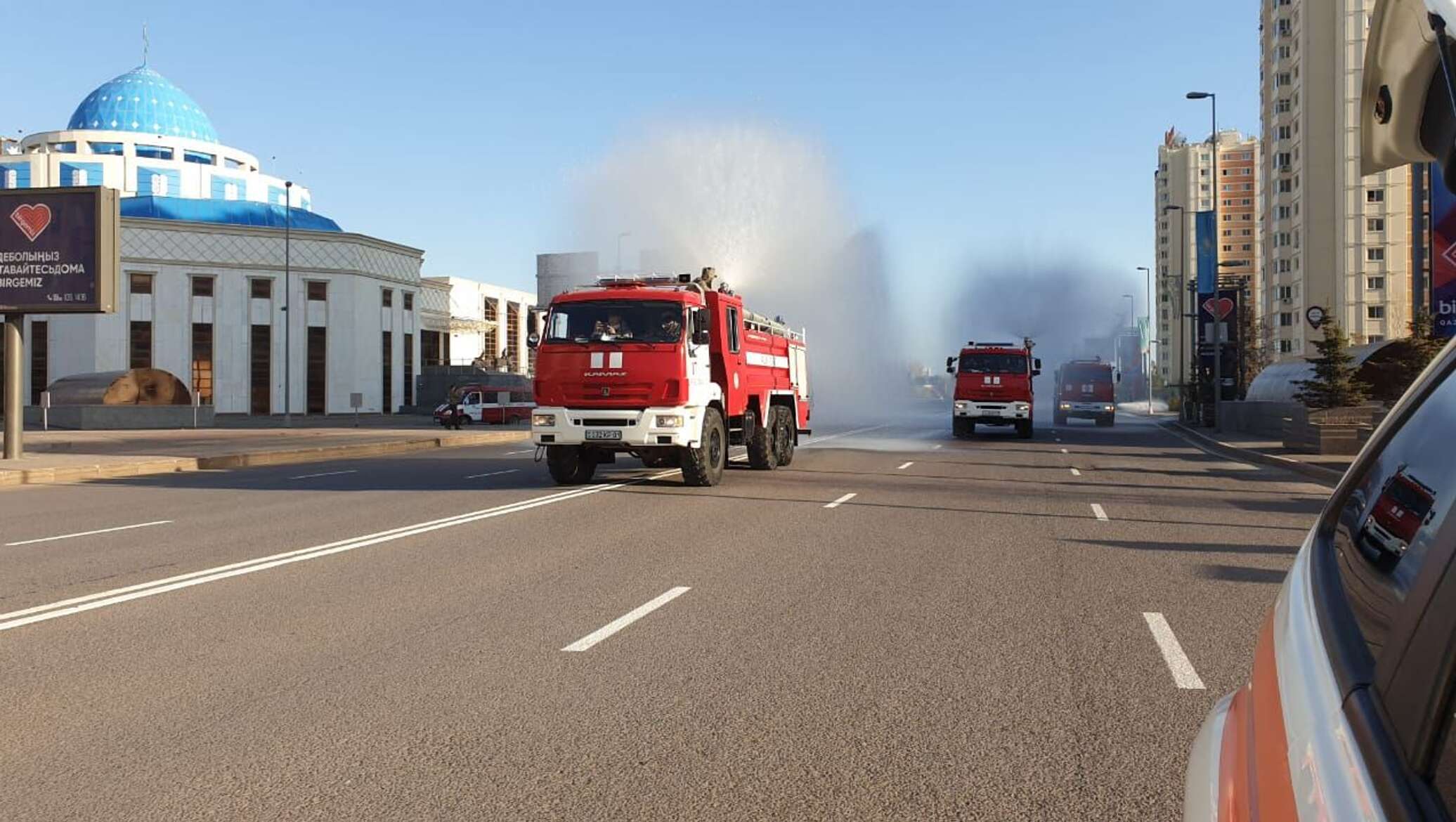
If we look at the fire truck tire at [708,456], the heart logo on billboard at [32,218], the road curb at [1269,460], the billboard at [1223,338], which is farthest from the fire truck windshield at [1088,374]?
the heart logo on billboard at [32,218]

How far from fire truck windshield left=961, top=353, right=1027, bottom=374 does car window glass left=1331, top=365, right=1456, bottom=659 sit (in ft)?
112

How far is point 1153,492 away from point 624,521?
851cm

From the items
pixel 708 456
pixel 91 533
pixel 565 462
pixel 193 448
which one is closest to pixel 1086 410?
pixel 193 448

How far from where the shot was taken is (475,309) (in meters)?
99.4

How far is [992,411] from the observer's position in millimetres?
35688

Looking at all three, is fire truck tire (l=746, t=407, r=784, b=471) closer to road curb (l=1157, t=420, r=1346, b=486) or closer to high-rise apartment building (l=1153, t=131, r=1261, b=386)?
road curb (l=1157, t=420, r=1346, b=486)

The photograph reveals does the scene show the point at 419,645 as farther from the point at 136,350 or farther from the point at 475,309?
the point at 475,309

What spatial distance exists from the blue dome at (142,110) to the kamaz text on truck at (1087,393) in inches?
2924

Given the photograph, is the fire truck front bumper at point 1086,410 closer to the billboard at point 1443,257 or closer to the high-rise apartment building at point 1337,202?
the billboard at point 1443,257

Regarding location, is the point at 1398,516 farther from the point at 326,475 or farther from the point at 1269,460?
the point at 1269,460

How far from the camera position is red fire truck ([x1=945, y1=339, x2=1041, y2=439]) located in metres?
35.4

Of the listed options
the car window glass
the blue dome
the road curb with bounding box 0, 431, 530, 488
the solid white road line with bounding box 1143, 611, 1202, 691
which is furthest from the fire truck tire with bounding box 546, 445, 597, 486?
the blue dome

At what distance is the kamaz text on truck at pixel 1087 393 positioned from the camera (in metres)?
50.6

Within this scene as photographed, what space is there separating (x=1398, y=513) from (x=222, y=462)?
27.3 metres
